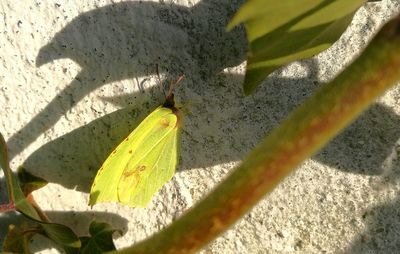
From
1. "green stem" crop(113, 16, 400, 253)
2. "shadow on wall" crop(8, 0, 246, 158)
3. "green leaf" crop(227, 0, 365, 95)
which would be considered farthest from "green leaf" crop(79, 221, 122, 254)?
"green stem" crop(113, 16, 400, 253)

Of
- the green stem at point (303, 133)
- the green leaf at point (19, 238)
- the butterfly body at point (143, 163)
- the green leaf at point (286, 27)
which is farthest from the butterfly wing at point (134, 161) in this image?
the green stem at point (303, 133)

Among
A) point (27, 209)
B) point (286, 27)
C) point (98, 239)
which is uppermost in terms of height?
point (286, 27)

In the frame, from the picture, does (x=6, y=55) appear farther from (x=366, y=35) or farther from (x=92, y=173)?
(x=366, y=35)

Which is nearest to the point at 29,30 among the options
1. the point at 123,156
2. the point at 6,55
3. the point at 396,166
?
the point at 6,55

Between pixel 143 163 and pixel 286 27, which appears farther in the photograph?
pixel 143 163

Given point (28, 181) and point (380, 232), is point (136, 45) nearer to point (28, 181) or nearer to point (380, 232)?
point (28, 181)

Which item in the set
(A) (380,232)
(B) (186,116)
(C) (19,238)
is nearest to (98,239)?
(C) (19,238)

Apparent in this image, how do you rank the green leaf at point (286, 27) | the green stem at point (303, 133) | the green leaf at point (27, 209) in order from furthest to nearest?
the green leaf at point (27, 209)
the green leaf at point (286, 27)
the green stem at point (303, 133)

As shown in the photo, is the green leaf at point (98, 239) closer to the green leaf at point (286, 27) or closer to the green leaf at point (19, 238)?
the green leaf at point (19, 238)
